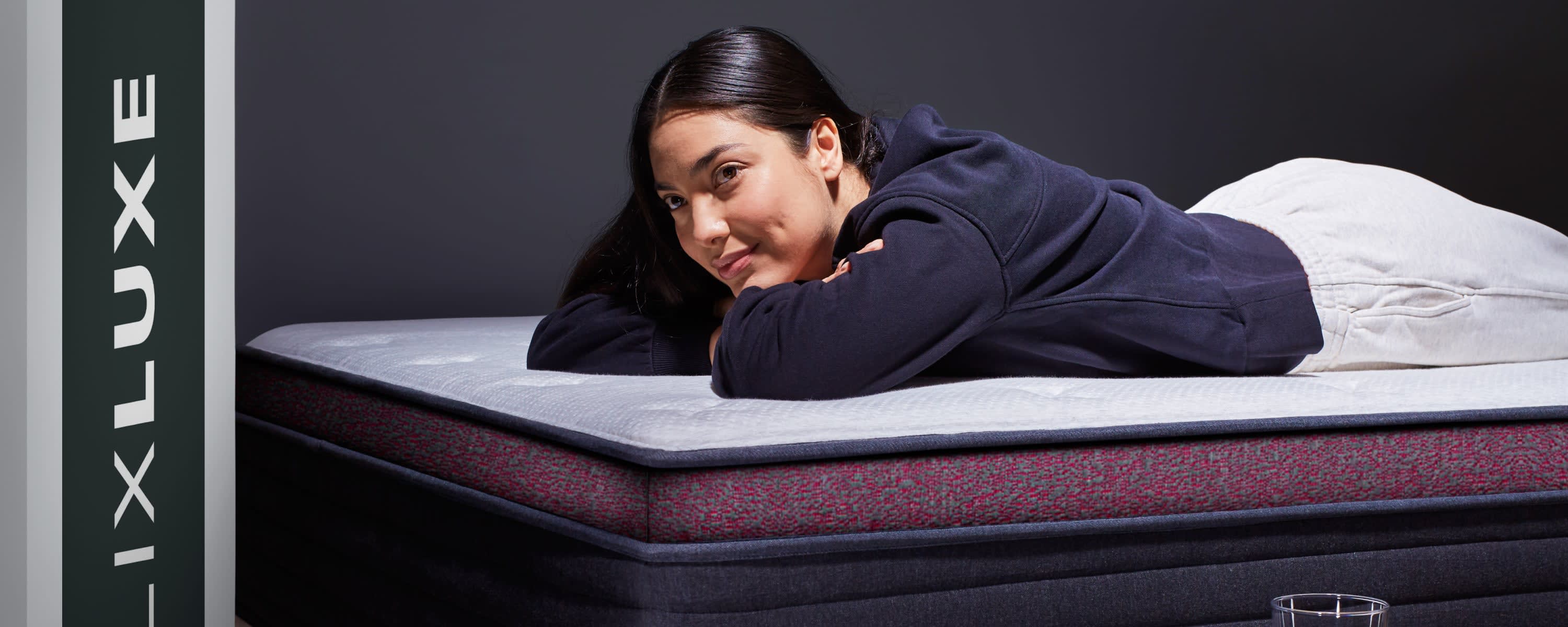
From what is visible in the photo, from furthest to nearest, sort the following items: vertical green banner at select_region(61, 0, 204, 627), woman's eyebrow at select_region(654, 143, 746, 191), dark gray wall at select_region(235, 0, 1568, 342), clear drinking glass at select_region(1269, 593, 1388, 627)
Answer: dark gray wall at select_region(235, 0, 1568, 342) → woman's eyebrow at select_region(654, 143, 746, 191) → vertical green banner at select_region(61, 0, 204, 627) → clear drinking glass at select_region(1269, 593, 1388, 627)

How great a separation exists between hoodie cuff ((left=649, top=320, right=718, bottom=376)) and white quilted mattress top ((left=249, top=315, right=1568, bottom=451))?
0.08 m

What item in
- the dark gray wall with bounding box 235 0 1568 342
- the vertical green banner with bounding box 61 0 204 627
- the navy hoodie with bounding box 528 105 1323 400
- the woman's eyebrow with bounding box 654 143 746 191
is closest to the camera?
the vertical green banner with bounding box 61 0 204 627

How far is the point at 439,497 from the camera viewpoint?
1.24 metres

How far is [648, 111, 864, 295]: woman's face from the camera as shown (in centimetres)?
144

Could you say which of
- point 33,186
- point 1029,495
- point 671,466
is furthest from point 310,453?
point 1029,495

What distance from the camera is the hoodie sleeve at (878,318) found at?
1.19 metres

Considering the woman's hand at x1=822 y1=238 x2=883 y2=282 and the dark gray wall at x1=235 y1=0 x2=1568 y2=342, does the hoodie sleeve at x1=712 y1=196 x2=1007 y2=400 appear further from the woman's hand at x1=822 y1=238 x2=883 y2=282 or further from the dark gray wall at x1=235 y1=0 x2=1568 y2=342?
the dark gray wall at x1=235 y1=0 x2=1568 y2=342

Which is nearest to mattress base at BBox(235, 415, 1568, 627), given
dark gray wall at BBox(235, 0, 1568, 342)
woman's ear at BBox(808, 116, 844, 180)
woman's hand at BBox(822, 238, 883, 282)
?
woman's hand at BBox(822, 238, 883, 282)

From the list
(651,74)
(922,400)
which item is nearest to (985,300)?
(922,400)

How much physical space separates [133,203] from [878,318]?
67cm

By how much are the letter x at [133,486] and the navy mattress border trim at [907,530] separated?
0.76 feet

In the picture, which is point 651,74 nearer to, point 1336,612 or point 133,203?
point 133,203

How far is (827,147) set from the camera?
61.2 inches

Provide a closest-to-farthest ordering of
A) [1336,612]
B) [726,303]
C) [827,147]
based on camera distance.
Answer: [1336,612] < [827,147] < [726,303]
